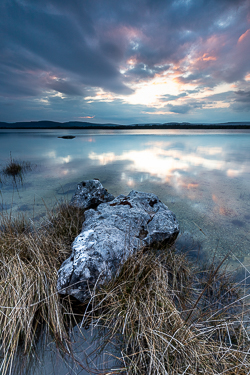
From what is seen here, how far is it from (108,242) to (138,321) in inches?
39.7

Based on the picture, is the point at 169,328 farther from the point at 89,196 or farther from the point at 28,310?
the point at 89,196

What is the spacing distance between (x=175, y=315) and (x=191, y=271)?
1.11 meters

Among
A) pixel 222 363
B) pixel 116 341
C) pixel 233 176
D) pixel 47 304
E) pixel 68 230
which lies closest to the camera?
Answer: pixel 222 363

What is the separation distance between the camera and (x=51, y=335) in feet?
5.93

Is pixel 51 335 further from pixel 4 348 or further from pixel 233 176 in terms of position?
pixel 233 176

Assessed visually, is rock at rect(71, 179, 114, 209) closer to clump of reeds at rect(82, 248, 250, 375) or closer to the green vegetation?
the green vegetation

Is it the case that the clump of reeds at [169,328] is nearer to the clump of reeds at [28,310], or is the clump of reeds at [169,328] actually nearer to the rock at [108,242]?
the rock at [108,242]

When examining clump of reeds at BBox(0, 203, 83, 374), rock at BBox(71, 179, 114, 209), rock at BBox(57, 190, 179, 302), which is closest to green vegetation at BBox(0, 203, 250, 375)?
clump of reeds at BBox(0, 203, 83, 374)

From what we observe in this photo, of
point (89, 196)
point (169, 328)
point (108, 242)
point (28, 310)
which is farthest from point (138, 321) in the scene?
point (89, 196)

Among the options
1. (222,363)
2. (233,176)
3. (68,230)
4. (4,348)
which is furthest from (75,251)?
(233,176)

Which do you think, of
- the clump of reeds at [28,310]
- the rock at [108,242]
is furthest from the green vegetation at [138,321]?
the rock at [108,242]

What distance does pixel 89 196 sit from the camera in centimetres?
508

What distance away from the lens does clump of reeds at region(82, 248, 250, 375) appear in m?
1.42

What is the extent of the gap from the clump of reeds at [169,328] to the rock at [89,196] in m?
2.91
